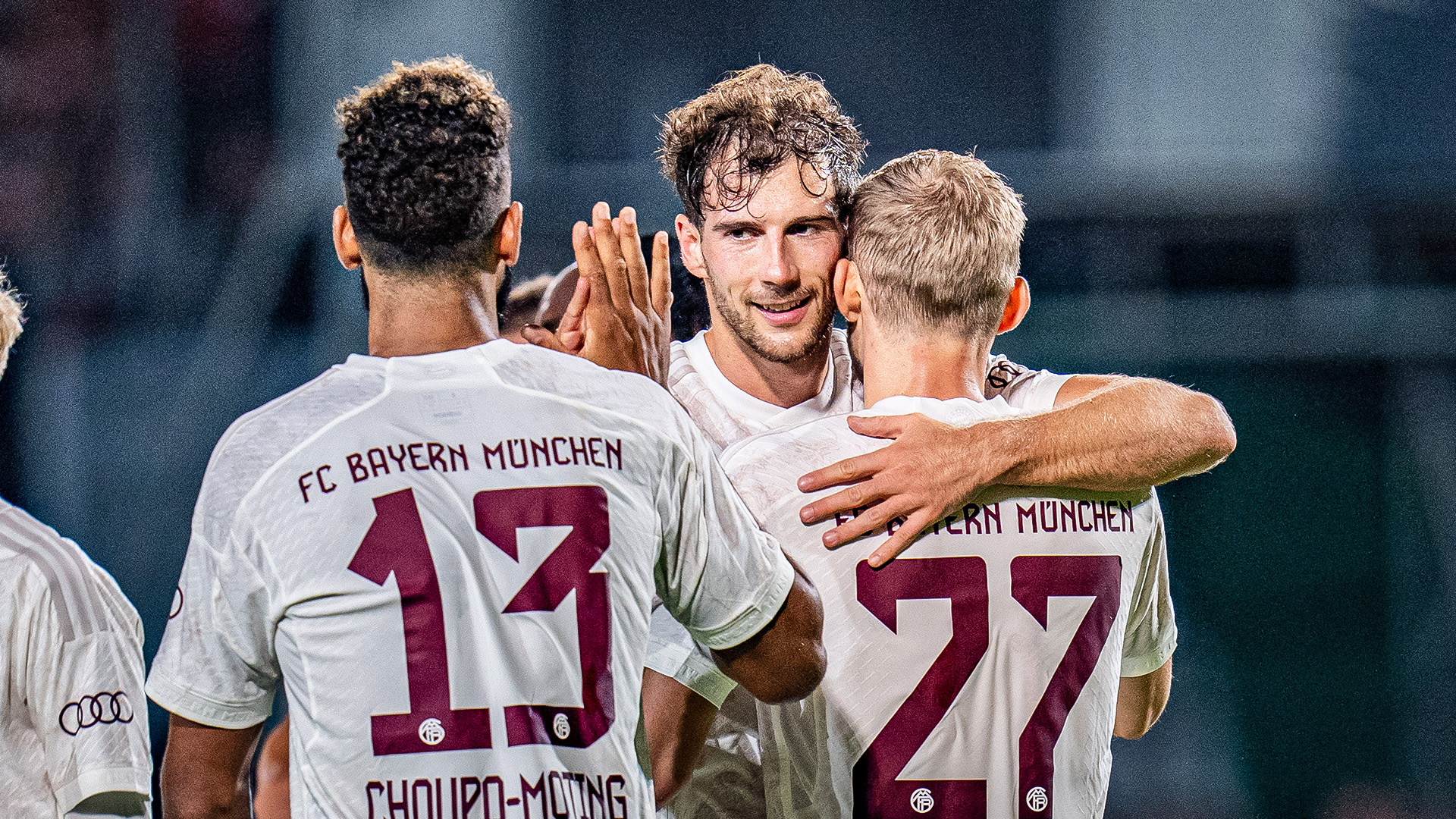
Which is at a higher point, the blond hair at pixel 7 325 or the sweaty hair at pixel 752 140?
the sweaty hair at pixel 752 140

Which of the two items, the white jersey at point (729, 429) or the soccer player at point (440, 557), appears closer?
the soccer player at point (440, 557)

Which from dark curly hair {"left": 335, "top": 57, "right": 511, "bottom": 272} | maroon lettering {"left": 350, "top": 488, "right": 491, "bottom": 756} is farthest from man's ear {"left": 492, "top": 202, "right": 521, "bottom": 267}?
maroon lettering {"left": 350, "top": 488, "right": 491, "bottom": 756}

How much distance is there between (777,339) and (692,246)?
345 millimetres

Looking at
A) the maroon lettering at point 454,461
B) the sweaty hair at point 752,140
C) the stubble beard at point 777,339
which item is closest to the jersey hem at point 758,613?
the maroon lettering at point 454,461

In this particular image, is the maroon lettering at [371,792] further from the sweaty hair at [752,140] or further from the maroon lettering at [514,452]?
the sweaty hair at [752,140]

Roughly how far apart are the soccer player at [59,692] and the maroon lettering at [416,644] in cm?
109

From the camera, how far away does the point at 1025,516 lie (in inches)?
76.2

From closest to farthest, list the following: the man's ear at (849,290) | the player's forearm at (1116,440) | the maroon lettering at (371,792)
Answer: the maroon lettering at (371,792) → the player's forearm at (1116,440) → the man's ear at (849,290)

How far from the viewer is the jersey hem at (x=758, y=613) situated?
176 centimetres

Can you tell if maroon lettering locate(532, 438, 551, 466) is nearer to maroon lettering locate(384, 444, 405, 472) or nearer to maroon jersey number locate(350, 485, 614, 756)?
maroon jersey number locate(350, 485, 614, 756)

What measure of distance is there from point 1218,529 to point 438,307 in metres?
5.19

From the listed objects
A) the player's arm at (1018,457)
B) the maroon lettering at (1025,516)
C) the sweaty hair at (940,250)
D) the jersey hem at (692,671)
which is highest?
the sweaty hair at (940,250)

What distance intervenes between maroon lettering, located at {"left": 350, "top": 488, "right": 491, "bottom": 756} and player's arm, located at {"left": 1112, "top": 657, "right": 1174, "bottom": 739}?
1233 mm

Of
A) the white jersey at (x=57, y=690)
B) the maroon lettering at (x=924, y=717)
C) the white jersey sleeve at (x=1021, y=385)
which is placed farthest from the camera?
the white jersey sleeve at (x=1021, y=385)
